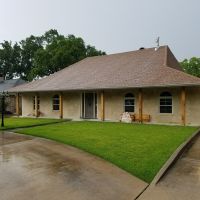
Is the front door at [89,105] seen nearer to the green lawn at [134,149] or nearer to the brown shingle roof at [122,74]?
the brown shingle roof at [122,74]

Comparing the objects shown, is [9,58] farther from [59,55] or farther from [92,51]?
[59,55]

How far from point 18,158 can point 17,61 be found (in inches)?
2066

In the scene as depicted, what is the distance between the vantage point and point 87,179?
18.4ft

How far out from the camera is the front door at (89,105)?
1998cm

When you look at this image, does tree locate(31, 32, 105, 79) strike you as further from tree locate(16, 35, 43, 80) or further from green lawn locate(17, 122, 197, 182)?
green lawn locate(17, 122, 197, 182)

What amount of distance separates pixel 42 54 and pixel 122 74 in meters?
22.8

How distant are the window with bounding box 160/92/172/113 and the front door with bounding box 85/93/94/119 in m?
5.70

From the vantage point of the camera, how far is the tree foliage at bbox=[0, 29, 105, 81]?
38.1 meters

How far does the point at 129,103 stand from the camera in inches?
704

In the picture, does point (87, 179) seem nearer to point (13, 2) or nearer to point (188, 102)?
point (188, 102)

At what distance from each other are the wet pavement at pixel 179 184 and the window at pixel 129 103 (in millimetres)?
10406

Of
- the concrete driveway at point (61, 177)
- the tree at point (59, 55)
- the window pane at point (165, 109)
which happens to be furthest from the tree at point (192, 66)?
the concrete driveway at point (61, 177)

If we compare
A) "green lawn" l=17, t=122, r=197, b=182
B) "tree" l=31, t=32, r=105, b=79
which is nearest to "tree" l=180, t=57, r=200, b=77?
"tree" l=31, t=32, r=105, b=79

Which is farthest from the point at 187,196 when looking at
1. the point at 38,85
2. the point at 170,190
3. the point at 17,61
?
the point at 17,61
